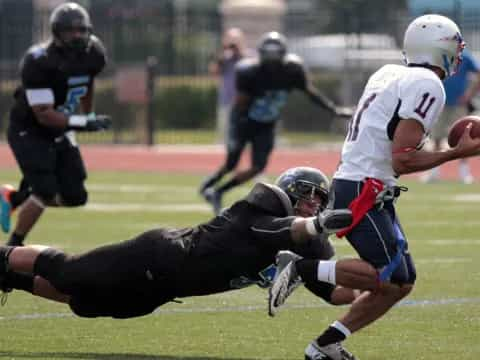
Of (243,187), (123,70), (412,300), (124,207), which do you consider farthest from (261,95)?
(123,70)

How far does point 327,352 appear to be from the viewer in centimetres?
643

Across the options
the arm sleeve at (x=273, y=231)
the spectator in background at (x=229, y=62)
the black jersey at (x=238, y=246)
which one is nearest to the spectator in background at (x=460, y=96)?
the spectator in background at (x=229, y=62)

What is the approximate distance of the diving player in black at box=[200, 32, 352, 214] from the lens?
543 inches

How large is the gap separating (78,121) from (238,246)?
383 centimetres

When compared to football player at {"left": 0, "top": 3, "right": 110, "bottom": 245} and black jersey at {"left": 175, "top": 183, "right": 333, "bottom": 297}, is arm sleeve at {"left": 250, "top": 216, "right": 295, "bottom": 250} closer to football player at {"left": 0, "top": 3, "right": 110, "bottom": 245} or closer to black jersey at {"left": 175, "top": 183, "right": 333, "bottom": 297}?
black jersey at {"left": 175, "top": 183, "right": 333, "bottom": 297}

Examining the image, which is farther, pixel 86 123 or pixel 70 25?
pixel 70 25

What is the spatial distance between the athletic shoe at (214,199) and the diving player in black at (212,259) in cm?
652

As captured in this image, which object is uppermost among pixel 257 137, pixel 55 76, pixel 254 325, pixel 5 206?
pixel 55 76

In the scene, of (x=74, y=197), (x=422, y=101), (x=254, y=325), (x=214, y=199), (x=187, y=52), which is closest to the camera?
(x=422, y=101)

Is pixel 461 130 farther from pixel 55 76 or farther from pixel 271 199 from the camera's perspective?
pixel 55 76

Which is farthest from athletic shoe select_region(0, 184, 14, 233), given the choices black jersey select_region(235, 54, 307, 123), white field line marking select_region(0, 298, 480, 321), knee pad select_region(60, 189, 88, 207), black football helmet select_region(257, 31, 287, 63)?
black football helmet select_region(257, 31, 287, 63)

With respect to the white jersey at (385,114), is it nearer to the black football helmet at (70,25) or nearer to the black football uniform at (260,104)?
the black football helmet at (70,25)

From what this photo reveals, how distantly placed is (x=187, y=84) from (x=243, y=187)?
11.9 metres

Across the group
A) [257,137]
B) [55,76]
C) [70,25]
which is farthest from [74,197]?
[257,137]
